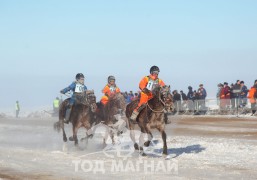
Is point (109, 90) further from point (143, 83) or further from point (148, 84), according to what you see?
point (148, 84)

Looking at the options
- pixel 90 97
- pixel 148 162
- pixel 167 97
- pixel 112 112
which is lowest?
pixel 148 162

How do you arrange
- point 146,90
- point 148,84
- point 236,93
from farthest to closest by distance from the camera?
point 236,93
point 148,84
point 146,90

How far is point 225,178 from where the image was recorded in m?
11.7

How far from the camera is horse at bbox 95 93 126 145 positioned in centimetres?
2023

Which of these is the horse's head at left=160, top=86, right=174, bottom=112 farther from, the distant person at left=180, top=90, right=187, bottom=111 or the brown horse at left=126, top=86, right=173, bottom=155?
the distant person at left=180, top=90, right=187, bottom=111

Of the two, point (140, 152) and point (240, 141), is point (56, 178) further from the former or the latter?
point (240, 141)

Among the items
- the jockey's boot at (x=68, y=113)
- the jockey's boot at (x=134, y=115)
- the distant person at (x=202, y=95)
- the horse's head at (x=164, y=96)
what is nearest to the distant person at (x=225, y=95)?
the distant person at (x=202, y=95)

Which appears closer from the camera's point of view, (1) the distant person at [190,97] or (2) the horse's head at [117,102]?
(2) the horse's head at [117,102]

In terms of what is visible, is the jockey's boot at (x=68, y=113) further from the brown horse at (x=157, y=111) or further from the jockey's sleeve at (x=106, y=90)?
the brown horse at (x=157, y=111)

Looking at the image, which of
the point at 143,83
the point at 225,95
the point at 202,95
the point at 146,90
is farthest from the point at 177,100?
the point at 146,90

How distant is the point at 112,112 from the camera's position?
66.8 feet

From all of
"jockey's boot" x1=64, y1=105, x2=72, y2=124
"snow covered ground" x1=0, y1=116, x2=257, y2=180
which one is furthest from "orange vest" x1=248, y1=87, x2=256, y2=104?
"jockey's boot" x1=64, y1=105, x2=72, y2=124

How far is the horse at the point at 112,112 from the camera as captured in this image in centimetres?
2023

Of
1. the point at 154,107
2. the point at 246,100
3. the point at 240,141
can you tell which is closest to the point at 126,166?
the point at 154,107
